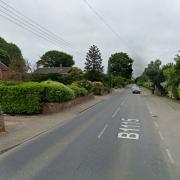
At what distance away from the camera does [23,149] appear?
450 inches

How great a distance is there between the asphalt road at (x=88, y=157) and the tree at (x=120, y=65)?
119 meters

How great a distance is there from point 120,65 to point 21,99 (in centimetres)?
11294

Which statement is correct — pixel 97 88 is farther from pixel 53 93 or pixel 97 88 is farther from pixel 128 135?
pixel 128 135

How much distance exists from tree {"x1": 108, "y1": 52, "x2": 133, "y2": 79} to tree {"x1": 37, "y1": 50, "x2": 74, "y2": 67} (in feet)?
79.1

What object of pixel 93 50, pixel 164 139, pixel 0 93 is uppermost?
pixel 93 50

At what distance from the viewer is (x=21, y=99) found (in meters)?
23.1

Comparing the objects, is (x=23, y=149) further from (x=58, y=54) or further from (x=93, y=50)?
(x=58, y=54)

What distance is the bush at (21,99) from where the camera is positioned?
22797mm

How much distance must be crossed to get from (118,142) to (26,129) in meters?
5.10

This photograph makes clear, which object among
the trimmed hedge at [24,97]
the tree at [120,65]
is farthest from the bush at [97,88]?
the tree at [120,65]

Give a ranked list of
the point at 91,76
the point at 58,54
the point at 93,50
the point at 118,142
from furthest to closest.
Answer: the point at 58,54 < the point at 93,50 < the point at 91,76 < the point at 118,142

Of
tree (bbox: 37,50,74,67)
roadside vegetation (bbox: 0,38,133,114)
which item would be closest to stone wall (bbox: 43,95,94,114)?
roadside vegetation (bbox: 0,38,133,114)

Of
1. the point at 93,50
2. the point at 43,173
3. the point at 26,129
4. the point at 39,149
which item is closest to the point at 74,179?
the point at 43,173

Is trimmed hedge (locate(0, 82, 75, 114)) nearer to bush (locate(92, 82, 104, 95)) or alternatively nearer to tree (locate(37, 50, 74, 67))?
bush (locate(92, 82, 104, 95))
